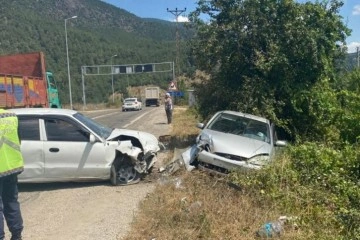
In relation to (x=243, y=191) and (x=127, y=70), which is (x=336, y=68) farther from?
(x=127, y=70)

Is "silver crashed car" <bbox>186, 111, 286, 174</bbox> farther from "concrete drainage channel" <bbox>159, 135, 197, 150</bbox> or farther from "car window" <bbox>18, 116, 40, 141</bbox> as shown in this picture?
"concrete drainage channel" <bbox>159, 135, 197, 150</bbox>

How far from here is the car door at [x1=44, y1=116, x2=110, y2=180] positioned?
27.4 feet

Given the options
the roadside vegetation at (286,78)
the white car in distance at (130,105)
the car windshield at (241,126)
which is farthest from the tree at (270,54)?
the white car in distance at (130,105)

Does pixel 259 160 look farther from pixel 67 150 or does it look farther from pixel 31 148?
pixel 31 148

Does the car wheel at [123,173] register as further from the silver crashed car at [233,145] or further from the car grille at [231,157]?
the car grille at [231,157]

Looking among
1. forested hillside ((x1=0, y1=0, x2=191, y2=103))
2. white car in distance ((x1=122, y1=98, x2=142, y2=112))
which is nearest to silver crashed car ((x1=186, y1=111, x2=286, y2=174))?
white car in distance ((x1=122, y1=98, x2=142, y2=112))

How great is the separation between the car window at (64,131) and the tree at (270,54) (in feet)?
18.0

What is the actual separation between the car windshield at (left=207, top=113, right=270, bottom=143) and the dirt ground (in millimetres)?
2126

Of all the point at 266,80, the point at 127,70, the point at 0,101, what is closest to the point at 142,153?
the point at 266,80

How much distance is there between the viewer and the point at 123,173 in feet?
28.7

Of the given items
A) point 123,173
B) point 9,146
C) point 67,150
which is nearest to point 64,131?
point 67,150

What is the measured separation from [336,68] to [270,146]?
763 cm

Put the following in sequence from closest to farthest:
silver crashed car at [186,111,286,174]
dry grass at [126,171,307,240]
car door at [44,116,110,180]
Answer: dry grass at [126,171,307,240] → silver crashed car at [186,111,286,174] → car door at [44,116,110,180]

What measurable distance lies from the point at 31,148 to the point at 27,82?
11.0 meters
